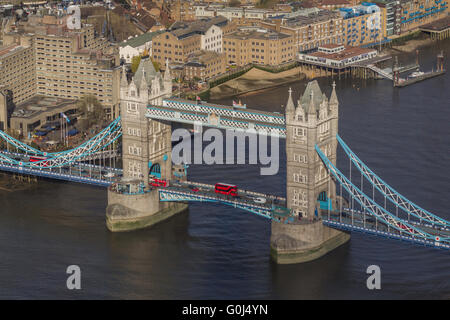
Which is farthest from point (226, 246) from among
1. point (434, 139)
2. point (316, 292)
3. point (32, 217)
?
point (434, 139)

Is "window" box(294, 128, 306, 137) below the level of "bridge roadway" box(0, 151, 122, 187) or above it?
above

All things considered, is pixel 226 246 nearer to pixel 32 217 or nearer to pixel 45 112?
pixel 32 217

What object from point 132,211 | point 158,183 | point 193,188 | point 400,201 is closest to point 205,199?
point 193,188

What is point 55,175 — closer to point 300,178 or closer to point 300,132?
point 300,178

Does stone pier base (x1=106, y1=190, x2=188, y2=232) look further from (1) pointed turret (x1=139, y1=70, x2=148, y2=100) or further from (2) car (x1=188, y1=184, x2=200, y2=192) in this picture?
(1) pointed turret (x1=139, y1=70, x2=148, y2=100)

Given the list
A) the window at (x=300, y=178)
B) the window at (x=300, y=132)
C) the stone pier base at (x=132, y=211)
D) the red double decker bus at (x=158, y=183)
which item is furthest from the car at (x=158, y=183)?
the window at (x=300, y=132)

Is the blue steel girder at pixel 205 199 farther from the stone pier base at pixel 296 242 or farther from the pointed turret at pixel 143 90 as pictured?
the pointed turret at pixel 143 90
